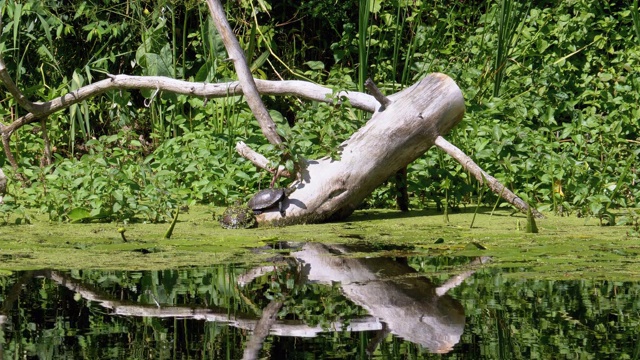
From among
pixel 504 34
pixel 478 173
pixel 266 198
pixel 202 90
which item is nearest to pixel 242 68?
pixel 202 90

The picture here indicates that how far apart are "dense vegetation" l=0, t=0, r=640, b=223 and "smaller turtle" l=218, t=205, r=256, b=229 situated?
366 millimetres

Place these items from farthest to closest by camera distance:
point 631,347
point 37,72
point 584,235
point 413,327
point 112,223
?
point 37,72 → point 112,223 → point 584,235 → point 413,327 → point 631,347

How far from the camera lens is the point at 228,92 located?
7.02m

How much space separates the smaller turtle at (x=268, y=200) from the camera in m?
6.30

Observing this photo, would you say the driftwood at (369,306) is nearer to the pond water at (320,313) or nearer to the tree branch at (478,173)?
the pond water at (320,313)

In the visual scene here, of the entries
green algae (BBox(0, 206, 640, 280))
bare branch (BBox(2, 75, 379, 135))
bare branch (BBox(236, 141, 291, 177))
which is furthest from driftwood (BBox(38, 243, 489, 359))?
bare branch (BBox(2, 75, 379, 135))

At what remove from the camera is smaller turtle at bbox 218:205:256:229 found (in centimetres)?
628

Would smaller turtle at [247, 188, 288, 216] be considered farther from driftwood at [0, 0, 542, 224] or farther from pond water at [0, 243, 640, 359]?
pond water at [0, 243, 640, 359]

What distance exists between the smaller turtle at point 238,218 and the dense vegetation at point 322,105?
0.37m

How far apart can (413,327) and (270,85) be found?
3800 mm

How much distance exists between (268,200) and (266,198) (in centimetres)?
2

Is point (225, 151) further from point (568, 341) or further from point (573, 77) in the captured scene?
point (568, 341)

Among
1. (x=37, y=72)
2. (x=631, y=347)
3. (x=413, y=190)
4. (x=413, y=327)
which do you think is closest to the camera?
(x=631, y=347)

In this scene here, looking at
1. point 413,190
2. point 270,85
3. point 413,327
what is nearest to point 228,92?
point 270,85
